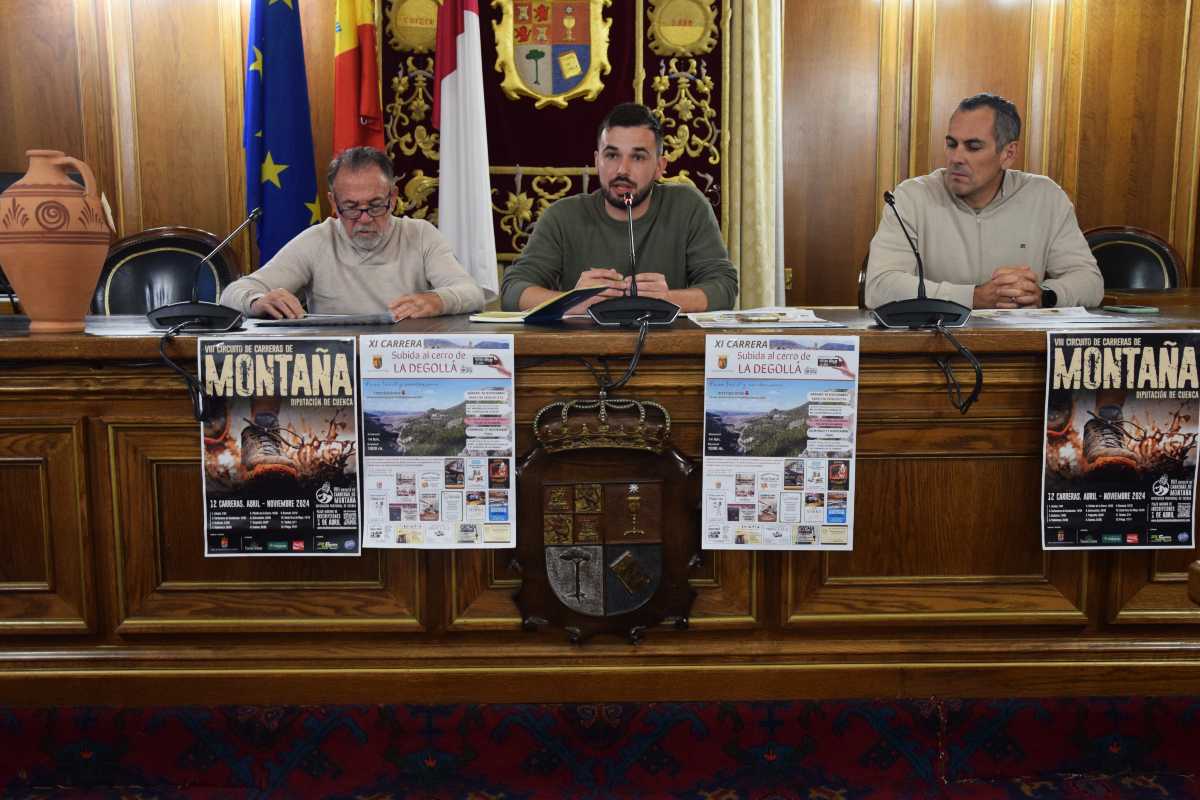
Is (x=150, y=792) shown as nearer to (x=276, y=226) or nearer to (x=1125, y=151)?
(x=276, y=226)

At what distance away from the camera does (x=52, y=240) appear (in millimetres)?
1647

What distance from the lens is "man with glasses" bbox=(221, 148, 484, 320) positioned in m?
2.37

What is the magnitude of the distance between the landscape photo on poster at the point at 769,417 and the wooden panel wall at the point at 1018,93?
2.68 metres

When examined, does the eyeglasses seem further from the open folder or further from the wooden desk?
the wooden desk

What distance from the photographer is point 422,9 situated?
3713mm

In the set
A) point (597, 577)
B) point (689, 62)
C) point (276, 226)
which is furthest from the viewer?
point (689, 62)

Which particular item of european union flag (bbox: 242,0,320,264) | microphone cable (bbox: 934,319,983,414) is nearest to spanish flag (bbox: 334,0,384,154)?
european union flag (bbox: 242,0,320,264)

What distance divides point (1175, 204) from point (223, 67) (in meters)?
3.85

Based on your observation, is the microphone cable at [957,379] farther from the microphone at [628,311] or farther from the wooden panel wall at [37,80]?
the wooden panel wall at [37,80]

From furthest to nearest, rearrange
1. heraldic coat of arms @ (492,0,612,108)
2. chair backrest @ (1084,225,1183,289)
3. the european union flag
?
1. heraldic coat of arms @ (492,0,612,108)
2. the european union flag
3. chair backrest @ (1084,225,1183,289)

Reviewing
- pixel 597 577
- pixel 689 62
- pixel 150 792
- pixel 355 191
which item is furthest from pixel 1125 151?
pixel 150 792

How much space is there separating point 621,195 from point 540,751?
1.47 m

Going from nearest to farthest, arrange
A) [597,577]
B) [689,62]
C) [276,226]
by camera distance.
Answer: [597,577], [276,226], [689,62]

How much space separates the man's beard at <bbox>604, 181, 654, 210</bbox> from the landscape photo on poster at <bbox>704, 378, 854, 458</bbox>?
111cm
